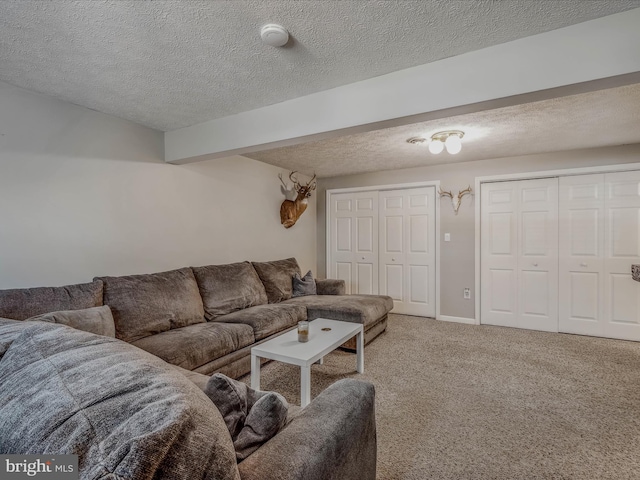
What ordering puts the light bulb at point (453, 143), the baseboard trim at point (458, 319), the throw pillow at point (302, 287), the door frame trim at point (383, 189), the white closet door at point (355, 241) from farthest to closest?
the white closet door at point (355, 241)
the door frame trim at point (383, 189)
the baseboard trim at point (458, 319)
the throw pillow at point (302, 287)
the light bulb at point (453, 143)

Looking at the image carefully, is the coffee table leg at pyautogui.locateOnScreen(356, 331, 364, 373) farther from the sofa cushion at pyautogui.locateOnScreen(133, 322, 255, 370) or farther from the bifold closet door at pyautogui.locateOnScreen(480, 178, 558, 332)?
the bifold closet door at pyautogui.locateOnScreen(480, 178, 558, 332)

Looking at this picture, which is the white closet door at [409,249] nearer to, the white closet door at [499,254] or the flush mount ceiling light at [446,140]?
the white closet door at [499,254]

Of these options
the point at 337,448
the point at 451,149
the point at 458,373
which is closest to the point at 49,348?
the point at 337,448

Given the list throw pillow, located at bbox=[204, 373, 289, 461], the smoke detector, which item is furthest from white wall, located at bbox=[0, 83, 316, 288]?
throw pillow, located at bbox=[204, 373, 289, 461]

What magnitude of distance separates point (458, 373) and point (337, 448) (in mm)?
2176

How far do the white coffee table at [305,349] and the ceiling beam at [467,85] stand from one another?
1.58 m

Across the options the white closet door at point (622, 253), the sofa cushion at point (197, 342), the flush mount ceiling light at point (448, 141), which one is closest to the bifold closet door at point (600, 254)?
the white closet door at point (622, 253)

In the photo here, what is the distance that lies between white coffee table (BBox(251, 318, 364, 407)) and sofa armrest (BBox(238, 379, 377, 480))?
778 millimetres

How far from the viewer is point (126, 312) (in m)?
2.35

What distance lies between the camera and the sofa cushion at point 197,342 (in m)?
2.13

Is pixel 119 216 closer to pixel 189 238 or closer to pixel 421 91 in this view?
pixel 189 238

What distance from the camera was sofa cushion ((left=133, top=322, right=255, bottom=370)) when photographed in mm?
2129

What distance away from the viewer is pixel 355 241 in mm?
5270

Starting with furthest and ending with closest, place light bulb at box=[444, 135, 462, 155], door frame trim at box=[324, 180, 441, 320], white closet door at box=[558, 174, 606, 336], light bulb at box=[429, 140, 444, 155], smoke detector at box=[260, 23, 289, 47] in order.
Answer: door frame trim at box=[324, 180, 441, 320] < white closet door at box=[558, 174, 606, 336] < light bulb at box=[429, 140, 444, 155] < light bulb at box=[444, 135, 462, 155] < smoke detector at box=[260, 23, 289, 47]
